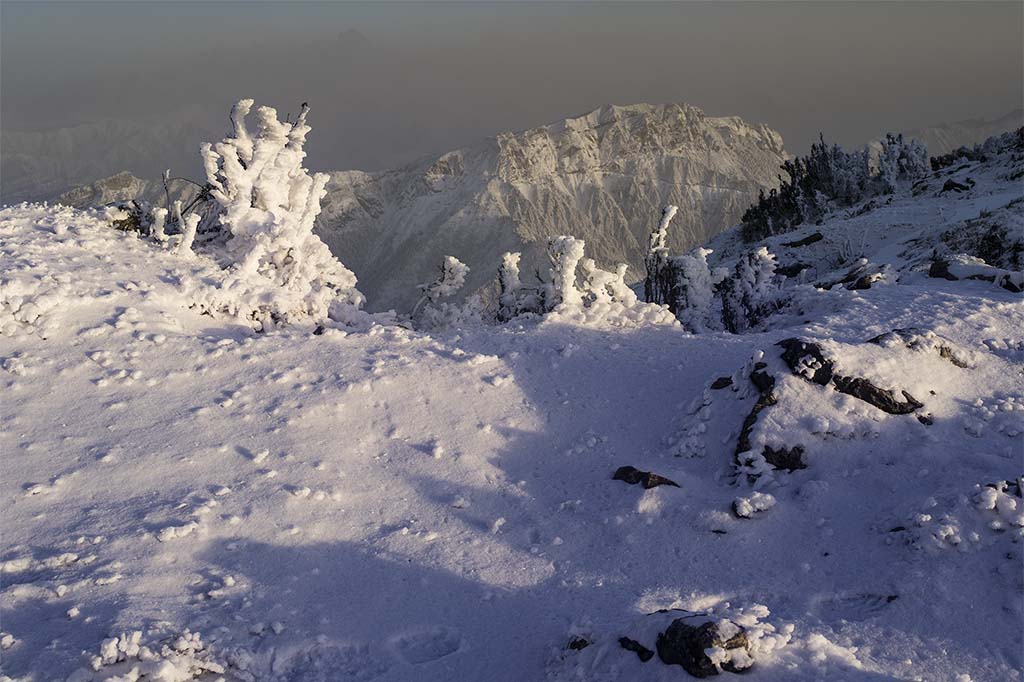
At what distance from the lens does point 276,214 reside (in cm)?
1478

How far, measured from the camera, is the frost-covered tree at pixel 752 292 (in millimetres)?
18778

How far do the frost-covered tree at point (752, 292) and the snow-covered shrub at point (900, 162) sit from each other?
1290 inches

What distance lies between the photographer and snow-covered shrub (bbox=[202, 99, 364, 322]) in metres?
14.3

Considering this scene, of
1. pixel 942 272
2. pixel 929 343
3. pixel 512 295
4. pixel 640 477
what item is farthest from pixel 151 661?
pixel 942 272

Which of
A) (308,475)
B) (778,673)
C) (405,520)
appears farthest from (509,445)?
(778,673)

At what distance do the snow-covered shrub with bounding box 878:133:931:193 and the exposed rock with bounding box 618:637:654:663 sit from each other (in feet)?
160

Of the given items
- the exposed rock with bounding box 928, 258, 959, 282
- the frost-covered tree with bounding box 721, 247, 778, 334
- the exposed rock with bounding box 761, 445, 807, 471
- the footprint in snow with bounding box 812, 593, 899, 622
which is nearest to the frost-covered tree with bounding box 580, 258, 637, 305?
the frost-covered tree with bounding box 721, 247, 778, 334

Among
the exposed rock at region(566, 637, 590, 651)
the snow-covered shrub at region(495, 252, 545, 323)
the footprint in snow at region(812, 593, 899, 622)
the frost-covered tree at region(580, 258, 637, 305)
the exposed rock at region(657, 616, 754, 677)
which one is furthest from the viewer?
the snow-covered shrub at region(495, 252, 545, 323)

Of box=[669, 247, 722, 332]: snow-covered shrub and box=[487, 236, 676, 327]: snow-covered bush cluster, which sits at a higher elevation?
box=[487, 236, 676, 327]: snow-covered bush cluster

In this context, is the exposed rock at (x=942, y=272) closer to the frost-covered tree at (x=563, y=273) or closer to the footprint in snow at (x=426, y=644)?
the frost-covered tree at (x=563, y=273)

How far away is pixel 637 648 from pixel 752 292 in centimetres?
1538

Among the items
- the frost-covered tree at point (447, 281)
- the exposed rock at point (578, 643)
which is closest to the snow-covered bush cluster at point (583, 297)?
→ the frost-covered tree at point (447, 281)

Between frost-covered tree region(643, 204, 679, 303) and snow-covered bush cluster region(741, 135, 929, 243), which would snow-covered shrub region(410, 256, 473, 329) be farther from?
snow-covered bush cluster region(741, 135, 929, 243)

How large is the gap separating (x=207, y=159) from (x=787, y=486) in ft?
40.9
